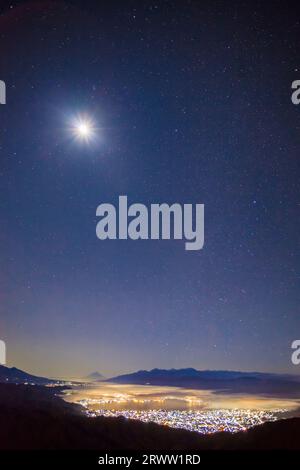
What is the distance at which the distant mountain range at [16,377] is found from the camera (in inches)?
332

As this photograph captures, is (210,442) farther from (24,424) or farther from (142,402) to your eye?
(24,424)

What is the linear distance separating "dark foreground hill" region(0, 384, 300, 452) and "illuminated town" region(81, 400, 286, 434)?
4.9 inches

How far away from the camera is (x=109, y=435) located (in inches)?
315

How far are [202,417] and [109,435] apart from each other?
161 centimetres

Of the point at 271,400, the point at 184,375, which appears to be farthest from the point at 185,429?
the point at 271,400

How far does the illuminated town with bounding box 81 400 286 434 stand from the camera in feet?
27.0
